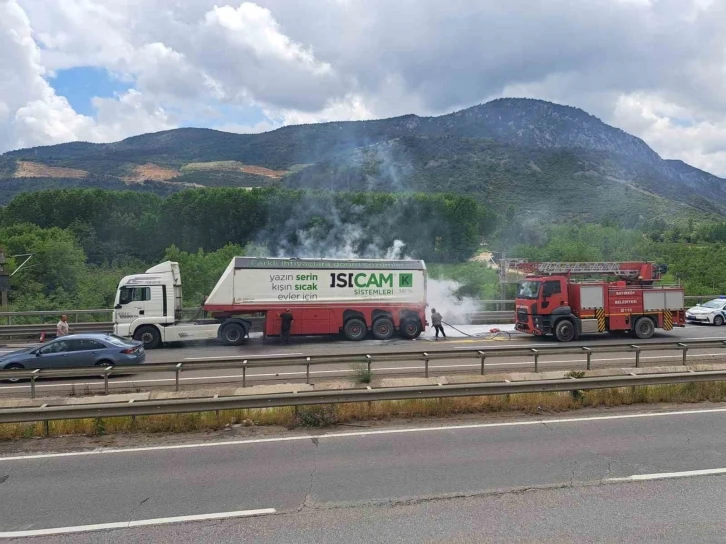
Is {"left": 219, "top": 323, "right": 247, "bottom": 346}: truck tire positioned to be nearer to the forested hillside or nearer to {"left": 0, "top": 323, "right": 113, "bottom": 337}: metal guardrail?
{"left": 0, "top": 323, "right": 113, "bottom": 337}: metal guardrail

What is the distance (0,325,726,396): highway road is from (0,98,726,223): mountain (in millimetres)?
76251

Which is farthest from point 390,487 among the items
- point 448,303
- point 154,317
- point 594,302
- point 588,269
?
point 448,303

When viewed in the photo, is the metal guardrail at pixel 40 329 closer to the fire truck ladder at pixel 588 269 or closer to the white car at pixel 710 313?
the fire truck ladder at pixel 588 269

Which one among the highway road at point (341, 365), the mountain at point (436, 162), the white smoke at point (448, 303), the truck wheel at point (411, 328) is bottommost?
the highway road at point (341, 365)

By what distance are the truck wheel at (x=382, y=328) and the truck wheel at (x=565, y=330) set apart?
22.1ft

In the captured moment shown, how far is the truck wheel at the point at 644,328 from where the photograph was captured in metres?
22.5

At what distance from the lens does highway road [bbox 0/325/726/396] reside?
537 inches

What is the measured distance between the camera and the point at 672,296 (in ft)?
74.9

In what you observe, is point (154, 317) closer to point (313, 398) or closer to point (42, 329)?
point (42, 329)

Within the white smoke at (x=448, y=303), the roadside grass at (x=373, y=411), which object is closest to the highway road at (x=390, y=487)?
the roadside grass at (x=373, y=411)

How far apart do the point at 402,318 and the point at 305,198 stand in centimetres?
4870

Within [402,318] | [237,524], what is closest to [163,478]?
[237,524]

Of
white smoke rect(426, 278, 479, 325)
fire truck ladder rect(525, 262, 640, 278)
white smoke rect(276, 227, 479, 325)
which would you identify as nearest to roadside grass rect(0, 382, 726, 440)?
fire truck ladder rect(525, 262, 640, 278)

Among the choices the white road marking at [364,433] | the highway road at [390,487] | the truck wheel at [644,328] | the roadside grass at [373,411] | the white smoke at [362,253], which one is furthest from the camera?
the white smoke at [362,253]
